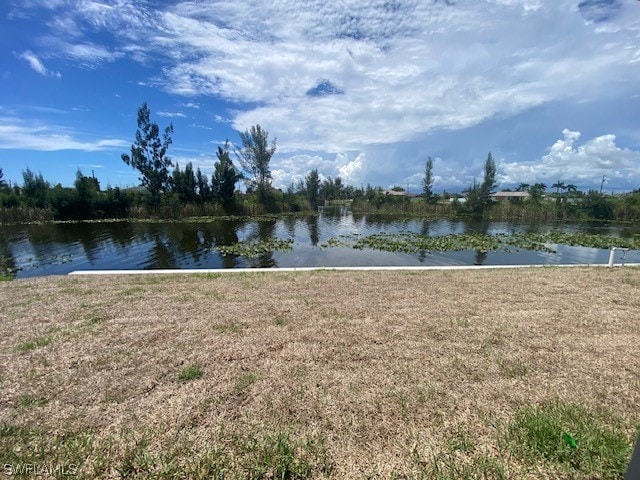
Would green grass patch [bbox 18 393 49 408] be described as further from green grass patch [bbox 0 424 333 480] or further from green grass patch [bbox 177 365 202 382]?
green grass patch [bbox 177 365 202 382]

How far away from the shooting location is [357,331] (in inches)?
146

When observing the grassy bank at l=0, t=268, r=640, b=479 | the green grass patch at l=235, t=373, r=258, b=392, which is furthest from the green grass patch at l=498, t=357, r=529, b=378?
the green grass patch at l=235, t=373, r=258, b=392

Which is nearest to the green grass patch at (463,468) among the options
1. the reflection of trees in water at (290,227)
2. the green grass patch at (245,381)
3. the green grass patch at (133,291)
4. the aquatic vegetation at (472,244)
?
the green grass patch at (245,381)

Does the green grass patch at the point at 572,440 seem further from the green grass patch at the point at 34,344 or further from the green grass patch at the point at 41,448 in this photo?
the green grass patch at the point at 34,344

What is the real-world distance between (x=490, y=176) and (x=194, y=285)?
43818mm

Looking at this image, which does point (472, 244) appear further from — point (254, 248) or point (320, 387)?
point (320, 387)

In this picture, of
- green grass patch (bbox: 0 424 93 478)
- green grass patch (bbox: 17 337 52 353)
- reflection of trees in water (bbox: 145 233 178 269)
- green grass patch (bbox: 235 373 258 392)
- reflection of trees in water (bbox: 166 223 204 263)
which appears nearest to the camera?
green grass patch (bbox: 0 424 93 478)

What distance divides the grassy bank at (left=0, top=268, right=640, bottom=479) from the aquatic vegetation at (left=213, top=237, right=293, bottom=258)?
23.3 ft

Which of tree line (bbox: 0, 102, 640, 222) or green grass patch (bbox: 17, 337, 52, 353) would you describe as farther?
tree line (bbox: 0, 102, 640, 222)

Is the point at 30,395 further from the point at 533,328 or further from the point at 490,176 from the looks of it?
the point at 490,176

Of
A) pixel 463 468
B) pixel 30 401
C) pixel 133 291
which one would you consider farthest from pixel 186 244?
pixel 463 468

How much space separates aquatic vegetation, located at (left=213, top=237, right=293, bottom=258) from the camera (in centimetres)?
1208

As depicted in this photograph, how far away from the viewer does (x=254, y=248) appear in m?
A: 13.1

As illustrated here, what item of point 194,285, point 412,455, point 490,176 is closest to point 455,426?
point 412,455
